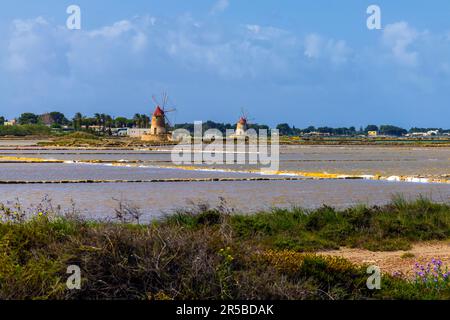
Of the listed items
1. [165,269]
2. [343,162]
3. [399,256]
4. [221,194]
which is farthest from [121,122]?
[165,269]

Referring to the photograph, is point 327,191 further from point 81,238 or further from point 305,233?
point 81,238

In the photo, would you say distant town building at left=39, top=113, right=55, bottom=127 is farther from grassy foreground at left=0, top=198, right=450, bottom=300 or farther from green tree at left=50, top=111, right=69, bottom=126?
grassy foreground at left=0, top=198, right=450, bottom=300

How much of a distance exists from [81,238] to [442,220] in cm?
770

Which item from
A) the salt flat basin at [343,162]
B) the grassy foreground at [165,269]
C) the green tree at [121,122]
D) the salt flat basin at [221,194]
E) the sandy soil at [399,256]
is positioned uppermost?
the green tree at [121,122]

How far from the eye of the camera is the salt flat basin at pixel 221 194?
640 inches

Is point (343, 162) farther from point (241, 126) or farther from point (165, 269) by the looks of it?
point (241, 126)

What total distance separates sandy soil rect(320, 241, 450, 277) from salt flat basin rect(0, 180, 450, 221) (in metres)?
5.17

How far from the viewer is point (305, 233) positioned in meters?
10.5

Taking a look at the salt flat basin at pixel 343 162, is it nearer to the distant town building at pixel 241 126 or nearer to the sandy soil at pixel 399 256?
the sandy soil at pixel 399 256

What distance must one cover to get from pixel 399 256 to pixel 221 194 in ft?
35.4

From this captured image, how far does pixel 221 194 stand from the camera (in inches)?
775

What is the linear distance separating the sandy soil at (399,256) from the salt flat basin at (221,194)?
5174 mm

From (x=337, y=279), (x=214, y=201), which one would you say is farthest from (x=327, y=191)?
(x=337, y=279)

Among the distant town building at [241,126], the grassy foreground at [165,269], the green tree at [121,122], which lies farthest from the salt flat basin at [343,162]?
the green tree at [121,122]
